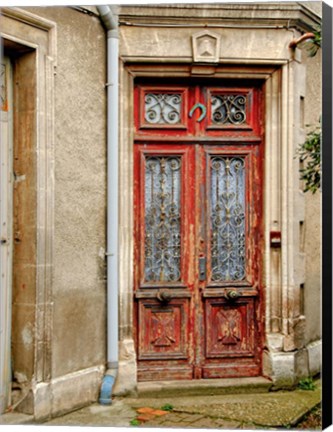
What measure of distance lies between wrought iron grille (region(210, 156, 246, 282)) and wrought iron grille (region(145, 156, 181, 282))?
0.25 meters

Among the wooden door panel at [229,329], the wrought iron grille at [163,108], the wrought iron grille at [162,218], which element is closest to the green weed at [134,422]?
the wooden door panel at [229,329]

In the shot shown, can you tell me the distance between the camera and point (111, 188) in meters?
5.50

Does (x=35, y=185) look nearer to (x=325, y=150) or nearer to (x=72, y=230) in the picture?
(x=72, y=230)

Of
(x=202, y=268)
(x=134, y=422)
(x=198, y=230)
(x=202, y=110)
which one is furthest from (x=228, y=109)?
(x=134, y=422)

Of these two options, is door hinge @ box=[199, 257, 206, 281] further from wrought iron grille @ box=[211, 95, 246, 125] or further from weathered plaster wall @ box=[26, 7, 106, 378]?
wrought iron grille @ box=[211, 95, 246, 125]

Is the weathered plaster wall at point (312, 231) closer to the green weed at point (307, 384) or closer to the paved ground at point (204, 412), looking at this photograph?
the green weed at point (307, 384)

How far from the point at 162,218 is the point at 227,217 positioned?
44 centimetres

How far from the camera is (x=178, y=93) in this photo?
18.7 ft

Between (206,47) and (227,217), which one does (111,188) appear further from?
(206,47)

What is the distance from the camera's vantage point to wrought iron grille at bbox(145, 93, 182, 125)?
18.6ft

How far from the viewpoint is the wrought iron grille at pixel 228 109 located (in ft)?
18.7

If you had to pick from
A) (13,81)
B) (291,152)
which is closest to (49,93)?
(13,81)

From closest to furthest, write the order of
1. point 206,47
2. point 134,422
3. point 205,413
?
point 134,422, point 205,413, point 206,47

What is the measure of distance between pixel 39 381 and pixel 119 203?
4.15 ft
